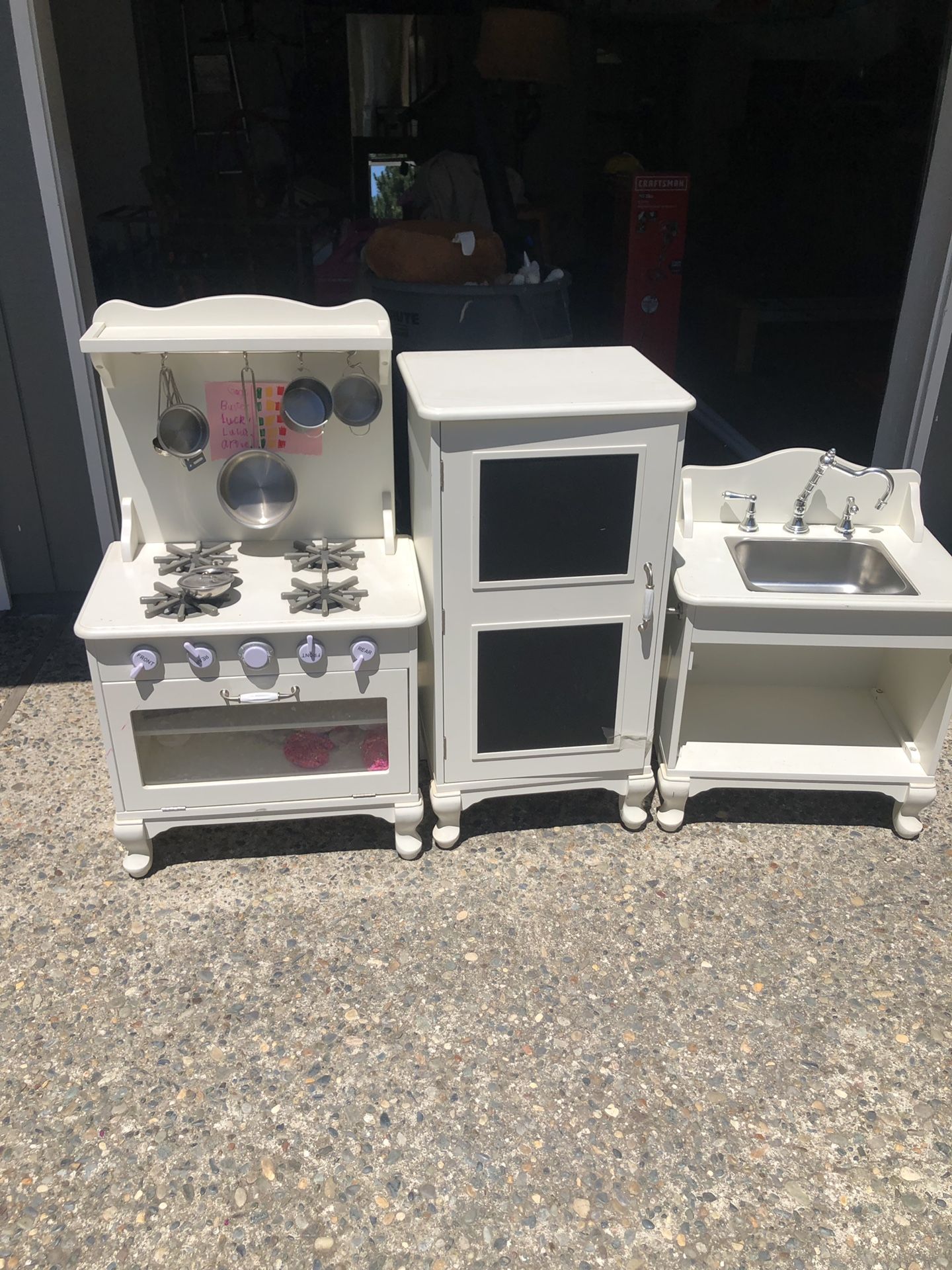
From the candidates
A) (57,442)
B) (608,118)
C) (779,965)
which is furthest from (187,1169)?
(608,118)

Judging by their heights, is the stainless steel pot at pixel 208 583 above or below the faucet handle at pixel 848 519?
below

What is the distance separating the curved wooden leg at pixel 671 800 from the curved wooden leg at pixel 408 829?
2.54 feet

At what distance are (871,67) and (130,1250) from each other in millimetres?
8469

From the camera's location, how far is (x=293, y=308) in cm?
291

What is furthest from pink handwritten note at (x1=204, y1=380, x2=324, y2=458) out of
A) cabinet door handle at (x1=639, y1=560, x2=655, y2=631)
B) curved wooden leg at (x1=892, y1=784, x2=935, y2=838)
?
curved wooden leg at (x1=892, y1=784, x2=935, y2=838)

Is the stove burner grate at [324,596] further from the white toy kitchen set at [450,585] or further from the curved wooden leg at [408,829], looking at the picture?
the curved wooden leg at [408,829]

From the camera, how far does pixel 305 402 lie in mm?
2994

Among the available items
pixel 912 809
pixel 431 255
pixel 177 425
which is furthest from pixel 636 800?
pixel 431 255

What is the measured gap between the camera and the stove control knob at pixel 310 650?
2.78 meters

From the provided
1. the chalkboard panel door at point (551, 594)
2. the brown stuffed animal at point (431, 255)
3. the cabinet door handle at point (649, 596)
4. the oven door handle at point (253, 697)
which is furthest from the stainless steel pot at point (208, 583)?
the brown stuffed animal at point (431, 255)

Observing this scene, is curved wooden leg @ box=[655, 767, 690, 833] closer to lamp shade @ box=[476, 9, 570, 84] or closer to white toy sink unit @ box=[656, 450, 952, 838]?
white toy sink unit @ box=[656, 450, 952, 838]

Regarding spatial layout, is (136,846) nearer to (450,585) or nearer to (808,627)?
(450,585)

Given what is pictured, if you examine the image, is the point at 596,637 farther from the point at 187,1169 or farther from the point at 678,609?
the point at 187,1169

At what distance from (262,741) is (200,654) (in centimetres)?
51
